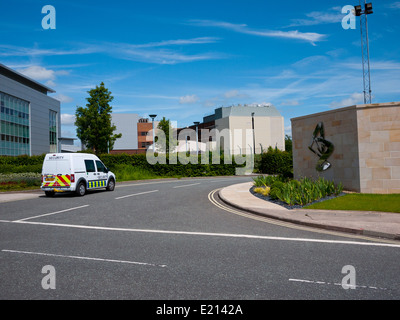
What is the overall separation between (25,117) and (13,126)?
4506 millimetres

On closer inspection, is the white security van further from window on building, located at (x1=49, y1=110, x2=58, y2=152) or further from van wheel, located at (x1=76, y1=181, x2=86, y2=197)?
window on building, located at (x1=49, y1=110, x2=58, y2=152)

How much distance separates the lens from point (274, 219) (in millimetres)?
10234

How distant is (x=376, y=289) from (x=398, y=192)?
Answer: 34.1 ft

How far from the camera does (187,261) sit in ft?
19.6

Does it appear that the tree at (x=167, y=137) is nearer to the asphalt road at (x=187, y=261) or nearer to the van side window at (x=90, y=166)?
the van side window at (x=90, y=166)

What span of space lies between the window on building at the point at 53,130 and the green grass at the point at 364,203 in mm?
69039

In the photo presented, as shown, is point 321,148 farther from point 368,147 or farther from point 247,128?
point 247,128

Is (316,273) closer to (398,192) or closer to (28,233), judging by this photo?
(28,233)

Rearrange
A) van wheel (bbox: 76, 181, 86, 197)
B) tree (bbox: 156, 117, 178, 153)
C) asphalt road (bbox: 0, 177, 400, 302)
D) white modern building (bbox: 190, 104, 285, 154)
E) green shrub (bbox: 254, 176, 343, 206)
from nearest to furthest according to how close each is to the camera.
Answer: asphalt road (bbox: 0, 177, 400, 302) → green shrub (bbox: 254, 176, 343, 206) → van wheel (bbox: 76, 181, 86, 197) → tree (bbox: 156, 117, 178, 153) → white modern building (bbox: 190, 104, 285, 154)

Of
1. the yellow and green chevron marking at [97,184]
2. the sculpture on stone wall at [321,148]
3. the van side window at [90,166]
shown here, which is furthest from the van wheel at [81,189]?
the sculpture on stone wall at [321,148]

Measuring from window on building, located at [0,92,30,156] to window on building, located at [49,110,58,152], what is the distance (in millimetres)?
9377

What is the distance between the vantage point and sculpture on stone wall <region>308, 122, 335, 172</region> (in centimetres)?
1552

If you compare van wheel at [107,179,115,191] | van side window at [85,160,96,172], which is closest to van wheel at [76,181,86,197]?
van side window at [85,160,96,172]

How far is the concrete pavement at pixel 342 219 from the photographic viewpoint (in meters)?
8.00
